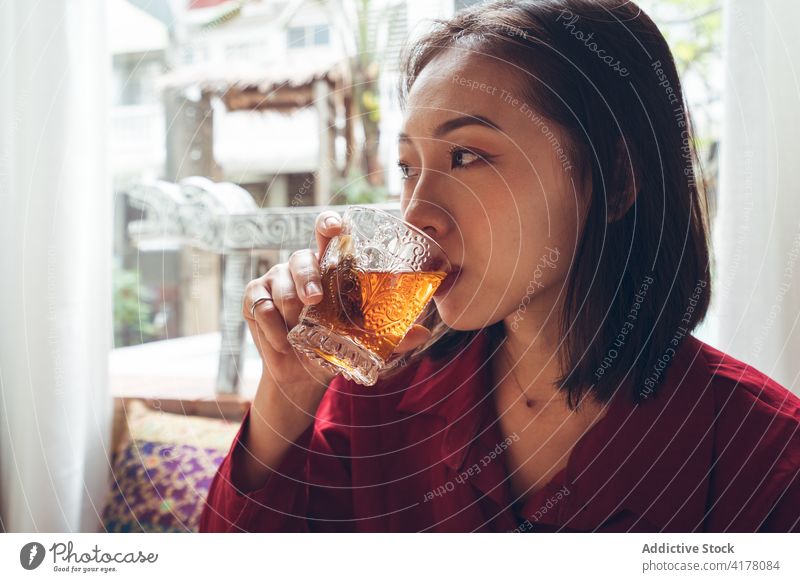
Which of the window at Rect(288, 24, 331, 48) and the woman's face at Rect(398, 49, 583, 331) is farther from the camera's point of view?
the window at Rect(288, 24, 331, 48)

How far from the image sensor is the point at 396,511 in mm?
539

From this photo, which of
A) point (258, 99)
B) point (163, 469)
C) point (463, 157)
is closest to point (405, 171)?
point (463, 157)

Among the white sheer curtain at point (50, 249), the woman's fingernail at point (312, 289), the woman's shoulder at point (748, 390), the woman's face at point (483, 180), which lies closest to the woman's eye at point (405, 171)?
the woman's face at point (483, 180)

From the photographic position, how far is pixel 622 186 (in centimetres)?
47

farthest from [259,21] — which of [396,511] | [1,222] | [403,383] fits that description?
[396,511]

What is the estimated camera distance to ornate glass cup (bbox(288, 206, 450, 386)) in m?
0.41

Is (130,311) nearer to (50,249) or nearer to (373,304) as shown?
(50,249)

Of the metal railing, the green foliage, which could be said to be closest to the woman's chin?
the metal railing

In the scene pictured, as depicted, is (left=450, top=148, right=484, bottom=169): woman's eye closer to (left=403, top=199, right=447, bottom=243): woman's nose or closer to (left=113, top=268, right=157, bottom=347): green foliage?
(left=403, top=199, right=447, bottom=243): woman's nose

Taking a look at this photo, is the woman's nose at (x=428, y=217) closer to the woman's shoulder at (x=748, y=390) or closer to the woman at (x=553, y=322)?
the woman at (x=553, y=322)

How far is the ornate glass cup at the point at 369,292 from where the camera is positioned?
0.41 m

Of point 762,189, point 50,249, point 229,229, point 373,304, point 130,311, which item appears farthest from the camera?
point 130,311

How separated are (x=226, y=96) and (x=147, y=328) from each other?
0.51 metres
